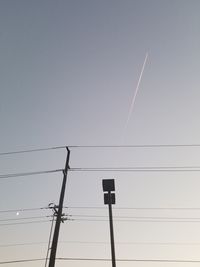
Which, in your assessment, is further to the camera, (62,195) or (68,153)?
(68,153)

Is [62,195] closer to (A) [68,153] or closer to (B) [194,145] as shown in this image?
(A) [68,153]

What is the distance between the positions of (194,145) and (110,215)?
329 inches

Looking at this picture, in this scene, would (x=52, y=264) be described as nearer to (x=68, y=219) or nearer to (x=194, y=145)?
(x=68, y=219)

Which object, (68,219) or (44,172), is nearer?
(44,172)

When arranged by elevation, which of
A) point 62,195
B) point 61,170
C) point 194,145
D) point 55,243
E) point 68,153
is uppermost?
point 194,145

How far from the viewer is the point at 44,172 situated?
19.7 m

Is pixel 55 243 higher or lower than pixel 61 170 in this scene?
lower

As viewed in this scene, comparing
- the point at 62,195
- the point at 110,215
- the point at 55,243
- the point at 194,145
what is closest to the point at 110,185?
the point at 110,215

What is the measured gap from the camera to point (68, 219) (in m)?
25.1

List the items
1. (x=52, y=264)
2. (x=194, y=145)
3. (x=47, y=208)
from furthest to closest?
(x=47, y=208), (x=194, y=145), (x=52, y=264)

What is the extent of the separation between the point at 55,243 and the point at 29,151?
9405 mm

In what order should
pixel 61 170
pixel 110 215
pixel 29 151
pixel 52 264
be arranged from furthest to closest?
pixel 29 151, pixel 61 170, pixel 110 215, pixel 52 264

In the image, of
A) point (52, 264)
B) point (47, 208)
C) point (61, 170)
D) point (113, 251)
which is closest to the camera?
point (52, 264)

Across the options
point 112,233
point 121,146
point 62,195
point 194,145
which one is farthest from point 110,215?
point 194,145
